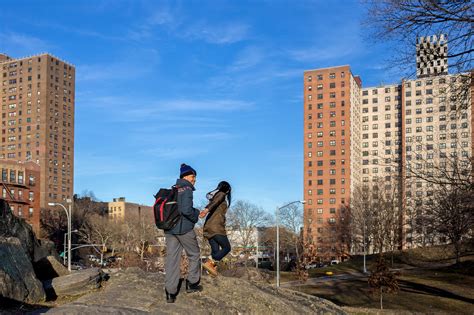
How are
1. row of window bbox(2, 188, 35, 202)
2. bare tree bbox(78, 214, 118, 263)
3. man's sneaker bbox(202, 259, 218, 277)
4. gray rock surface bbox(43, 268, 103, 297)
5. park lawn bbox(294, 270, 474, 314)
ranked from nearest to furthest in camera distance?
1. man's sneaker bbox(202, 259, 218, 277)
2. gray rock surface bbox(43, 268, 103, 297)
3. park lawn bbox(294, 270, 474, 314)
4. bare tree bbox(78, 214, 118, 263)
5. row of window bbox(2, 188, 35, 202)

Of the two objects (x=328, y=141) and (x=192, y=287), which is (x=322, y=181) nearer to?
(x=328, y=141)

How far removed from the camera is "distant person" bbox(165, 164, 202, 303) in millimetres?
7438

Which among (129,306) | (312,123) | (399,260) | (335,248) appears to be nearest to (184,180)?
(129,306)

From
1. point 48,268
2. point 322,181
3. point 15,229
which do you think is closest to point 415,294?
point 48,268

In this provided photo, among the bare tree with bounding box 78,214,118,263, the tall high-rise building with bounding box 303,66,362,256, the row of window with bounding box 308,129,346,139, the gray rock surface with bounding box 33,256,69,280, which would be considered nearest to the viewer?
the gray rock surface with bounding box 33,256,69,280

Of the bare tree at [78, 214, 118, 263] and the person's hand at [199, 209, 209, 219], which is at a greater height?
the person's hand at [199, 209, 209, 219]

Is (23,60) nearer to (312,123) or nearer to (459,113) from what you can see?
(312,123)

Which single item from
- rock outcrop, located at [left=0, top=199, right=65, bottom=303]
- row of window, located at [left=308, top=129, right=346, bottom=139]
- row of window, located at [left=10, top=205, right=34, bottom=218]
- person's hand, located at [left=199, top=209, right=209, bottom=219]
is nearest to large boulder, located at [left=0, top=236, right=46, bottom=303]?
rock outcrop, located at [left=0, top=199, right=65, bottom=303]

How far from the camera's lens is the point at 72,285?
9750 millimetres

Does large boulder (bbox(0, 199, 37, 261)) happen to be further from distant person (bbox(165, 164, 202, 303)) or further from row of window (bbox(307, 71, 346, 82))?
row of window (bbox(307, 71, 346, 82))

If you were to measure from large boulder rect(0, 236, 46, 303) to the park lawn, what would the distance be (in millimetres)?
26917

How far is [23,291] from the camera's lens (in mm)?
8461

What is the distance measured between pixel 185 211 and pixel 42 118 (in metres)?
137

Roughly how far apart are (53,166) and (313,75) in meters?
68.8
